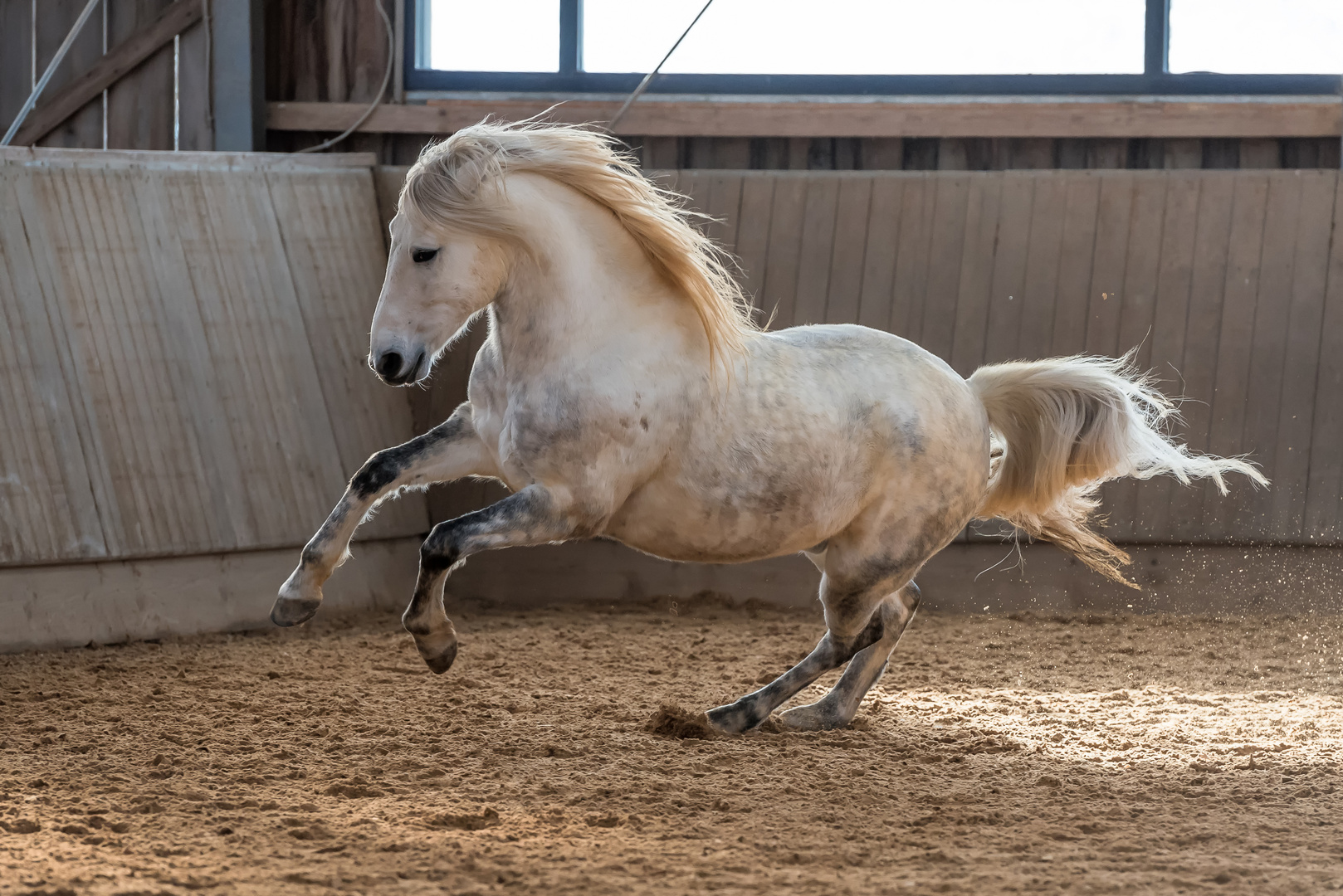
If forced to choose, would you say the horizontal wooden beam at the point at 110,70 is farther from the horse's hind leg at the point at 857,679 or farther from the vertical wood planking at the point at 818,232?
the horse's hind leg at the point at 857,679

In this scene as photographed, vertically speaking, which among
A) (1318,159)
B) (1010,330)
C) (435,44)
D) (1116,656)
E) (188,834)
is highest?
(435,44)

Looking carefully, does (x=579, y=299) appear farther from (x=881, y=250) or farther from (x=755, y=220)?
(x=881, y=250)

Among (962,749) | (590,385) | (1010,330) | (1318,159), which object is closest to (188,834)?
(590,385)

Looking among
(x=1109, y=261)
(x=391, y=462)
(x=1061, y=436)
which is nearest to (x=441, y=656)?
(x=391, y=462)

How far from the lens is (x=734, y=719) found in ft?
11.7

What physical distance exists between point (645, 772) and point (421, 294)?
1266 millimetres

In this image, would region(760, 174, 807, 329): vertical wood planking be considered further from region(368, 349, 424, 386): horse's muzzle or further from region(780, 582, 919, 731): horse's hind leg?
region(368, 349, 424, 386): horse's muzzle

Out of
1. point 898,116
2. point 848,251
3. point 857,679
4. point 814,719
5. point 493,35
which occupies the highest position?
point 493,35

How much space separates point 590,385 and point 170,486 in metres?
2.71

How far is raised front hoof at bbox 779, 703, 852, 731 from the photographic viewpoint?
3.69m

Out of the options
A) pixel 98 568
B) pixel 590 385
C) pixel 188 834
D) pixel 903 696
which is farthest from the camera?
pixel 98 568

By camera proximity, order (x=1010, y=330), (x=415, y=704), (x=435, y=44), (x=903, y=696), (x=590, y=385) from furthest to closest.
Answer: (x=435, y=44)
(x=1010, y=330)
(x=903, y=696)
(x=415, y=704)
(x=590, y=385)

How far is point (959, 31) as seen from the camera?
21.4 feet

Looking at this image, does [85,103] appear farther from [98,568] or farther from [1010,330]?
[1010,330]
